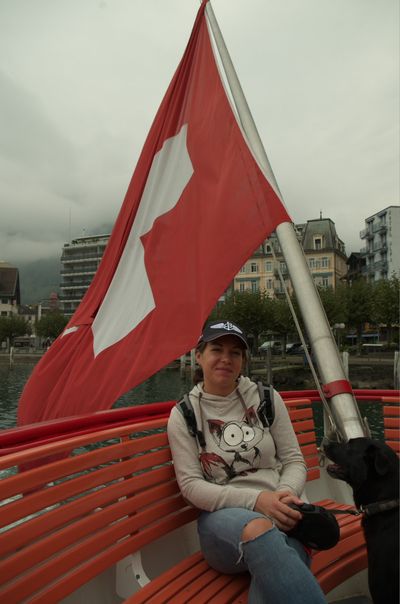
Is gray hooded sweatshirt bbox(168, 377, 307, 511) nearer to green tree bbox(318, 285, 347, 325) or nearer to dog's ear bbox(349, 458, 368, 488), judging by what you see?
dog's ear bbox(349, 458, 368, 488)

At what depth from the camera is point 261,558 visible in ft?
6.91

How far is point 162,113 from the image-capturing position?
475cm

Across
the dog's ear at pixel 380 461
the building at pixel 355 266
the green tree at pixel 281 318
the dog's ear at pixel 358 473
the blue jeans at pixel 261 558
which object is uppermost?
the building at pixel 355 266

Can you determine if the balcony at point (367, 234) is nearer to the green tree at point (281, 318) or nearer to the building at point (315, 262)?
the building at point (315, 262)

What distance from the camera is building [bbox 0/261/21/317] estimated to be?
417 ft

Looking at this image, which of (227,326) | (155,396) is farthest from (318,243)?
(227,326)

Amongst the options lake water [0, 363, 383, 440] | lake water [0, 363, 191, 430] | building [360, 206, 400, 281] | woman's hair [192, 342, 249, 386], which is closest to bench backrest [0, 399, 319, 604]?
woman's hair [192, 342, 249, 386]

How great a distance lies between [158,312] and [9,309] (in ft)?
435

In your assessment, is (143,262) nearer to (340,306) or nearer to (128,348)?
(128,348)

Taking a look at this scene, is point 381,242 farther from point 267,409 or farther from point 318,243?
point 267,409

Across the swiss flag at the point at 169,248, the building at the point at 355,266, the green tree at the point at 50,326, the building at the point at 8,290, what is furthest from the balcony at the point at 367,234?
the building at the point at 8,290

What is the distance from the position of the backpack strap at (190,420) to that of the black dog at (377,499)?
2.49 ft

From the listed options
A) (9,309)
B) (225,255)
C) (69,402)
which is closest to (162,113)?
(225,255)

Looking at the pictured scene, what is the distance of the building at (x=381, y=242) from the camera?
72438mm
